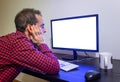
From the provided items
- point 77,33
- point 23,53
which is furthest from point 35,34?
point 77,33

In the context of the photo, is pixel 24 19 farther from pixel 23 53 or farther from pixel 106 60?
pixel 106 60

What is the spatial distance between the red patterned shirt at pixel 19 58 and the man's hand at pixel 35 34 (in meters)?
0.10

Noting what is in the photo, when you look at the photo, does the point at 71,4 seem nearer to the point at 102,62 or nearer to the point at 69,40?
the point at 69,40

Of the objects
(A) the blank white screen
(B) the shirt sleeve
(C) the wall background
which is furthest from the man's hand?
(C) the wall background

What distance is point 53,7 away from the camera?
239 cm

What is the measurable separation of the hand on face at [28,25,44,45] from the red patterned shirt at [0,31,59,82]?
0.30ft

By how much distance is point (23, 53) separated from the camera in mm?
1205

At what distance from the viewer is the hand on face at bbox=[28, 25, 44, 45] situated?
137 cm

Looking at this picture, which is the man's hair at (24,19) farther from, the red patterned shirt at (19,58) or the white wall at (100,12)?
the white wall at (100,12)

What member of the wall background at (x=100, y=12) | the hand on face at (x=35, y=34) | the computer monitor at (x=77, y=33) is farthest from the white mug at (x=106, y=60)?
the hand on face at (x=35, y=34)

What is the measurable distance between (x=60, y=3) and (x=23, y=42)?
1.17 metres

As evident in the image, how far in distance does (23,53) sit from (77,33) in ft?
2.51

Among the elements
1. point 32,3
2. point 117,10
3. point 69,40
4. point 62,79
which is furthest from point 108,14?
point 32,3

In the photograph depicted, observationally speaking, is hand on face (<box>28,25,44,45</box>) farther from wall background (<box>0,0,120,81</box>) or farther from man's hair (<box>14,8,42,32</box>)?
wall background (<box>0,0,120,81</box>)
